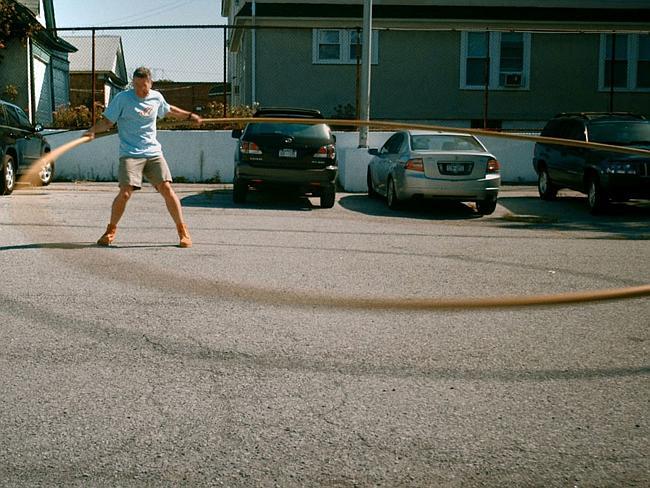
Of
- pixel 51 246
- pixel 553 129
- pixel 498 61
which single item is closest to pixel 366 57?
pixel 553 129

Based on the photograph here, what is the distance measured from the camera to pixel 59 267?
9242 millimetres

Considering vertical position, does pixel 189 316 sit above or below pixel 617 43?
→ below

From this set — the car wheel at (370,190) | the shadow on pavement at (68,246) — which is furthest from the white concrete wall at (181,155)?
the shadow on pavement at (68,246)

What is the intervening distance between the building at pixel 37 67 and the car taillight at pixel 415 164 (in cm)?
1049

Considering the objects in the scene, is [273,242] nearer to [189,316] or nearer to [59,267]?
[59,267]

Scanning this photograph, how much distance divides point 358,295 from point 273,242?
3.89 metres

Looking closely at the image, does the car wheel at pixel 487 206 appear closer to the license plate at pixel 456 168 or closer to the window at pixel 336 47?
the license plate at pixel 456 168

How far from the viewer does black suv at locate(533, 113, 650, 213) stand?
16344 millimetres

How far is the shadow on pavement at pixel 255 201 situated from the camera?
17.1 meters

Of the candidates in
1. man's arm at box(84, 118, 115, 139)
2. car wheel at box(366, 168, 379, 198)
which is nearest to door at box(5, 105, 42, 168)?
car wheel at box(366, 168, 379, 198)

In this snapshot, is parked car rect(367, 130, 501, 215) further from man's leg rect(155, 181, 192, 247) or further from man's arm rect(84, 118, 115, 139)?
man's arm rect(84, 118, 115, 139)

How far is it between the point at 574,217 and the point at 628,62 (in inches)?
579

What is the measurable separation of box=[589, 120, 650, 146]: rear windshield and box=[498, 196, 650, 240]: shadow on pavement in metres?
1.28

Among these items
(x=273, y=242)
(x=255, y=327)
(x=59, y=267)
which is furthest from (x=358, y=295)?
(x=273, y=242)
